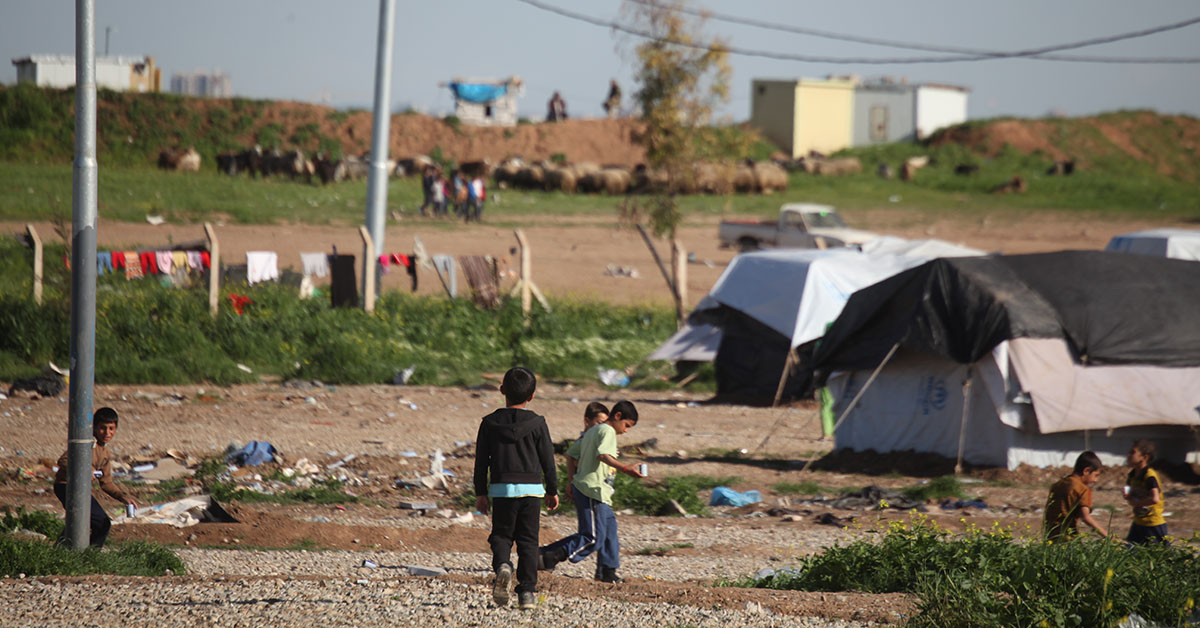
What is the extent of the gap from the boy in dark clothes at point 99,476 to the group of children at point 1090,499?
5.56 metres

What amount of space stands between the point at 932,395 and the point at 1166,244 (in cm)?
1036

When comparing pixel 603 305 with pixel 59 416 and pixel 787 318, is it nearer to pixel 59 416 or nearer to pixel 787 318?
pixel 787 318

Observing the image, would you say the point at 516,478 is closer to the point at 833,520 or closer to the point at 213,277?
the point at 833,520

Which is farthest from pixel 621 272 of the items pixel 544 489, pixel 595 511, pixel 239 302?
pixel 544 489

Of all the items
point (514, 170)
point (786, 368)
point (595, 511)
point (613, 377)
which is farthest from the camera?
point (514, 170)

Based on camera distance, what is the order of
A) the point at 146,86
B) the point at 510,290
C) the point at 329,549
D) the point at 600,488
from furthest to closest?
the point at 146,86 → the point at 510,290 → the point at 329,549 → the point at 600,488

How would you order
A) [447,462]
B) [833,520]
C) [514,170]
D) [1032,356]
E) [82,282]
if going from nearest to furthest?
[82,282] < [833,520] < [1032,356] < [447,462] < [514,170]

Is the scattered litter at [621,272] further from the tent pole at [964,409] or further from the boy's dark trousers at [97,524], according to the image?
the boy's dark trousers at [97,524]

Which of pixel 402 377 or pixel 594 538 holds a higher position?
pixel 594 538

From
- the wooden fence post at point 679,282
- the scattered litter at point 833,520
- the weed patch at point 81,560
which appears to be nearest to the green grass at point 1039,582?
the scattered litter at point 833,520

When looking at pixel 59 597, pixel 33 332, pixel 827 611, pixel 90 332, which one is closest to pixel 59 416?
pixel 33 332

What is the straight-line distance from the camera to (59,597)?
5.52 meters

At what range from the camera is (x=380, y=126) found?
62.6 feet

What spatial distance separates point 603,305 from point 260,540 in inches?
494
